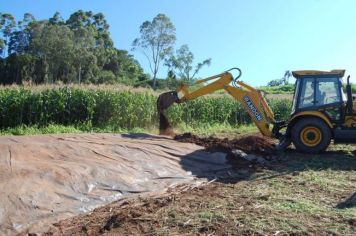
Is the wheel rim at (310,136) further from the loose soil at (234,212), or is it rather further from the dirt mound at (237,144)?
the loose soil at (234,212)

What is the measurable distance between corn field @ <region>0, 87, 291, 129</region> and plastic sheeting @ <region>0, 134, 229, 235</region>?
523 centimetres

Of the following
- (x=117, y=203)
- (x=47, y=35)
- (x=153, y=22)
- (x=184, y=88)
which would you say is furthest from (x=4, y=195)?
(x=153, y=22)

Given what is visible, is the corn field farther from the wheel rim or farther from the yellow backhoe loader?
the wheel rim

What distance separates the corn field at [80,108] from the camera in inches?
591

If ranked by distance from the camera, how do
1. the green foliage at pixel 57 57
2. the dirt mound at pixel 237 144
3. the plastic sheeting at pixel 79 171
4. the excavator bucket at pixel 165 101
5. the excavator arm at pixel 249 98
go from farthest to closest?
the green foliage at pixel 57 57 → the excavator bucket at pixel 165 101 → the excavator arm at pixel 249 98 → the dirt mound at pixel 237 144 → the plastic sheeting at pixel 79 171

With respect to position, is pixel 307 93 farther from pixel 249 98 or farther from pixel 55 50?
pixel 55 50

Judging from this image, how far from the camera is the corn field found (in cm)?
1501

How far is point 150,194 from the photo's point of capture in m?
7.30

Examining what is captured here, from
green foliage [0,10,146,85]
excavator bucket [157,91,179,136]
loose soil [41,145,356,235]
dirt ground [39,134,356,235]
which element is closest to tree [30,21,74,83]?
green foliage [0,10,146,85]

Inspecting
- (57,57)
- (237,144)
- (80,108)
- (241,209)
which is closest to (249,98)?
(237,144)

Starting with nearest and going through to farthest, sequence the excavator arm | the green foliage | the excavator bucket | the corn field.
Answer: the excavator arm < the excavator bucket < the corn field < the green foliage

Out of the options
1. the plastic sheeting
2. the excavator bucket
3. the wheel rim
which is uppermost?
the excavator bucket

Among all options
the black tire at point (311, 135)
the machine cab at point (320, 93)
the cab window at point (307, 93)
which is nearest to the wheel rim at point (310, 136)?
the black tire at point (311, 135)

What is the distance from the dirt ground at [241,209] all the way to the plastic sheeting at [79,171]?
381 mm
